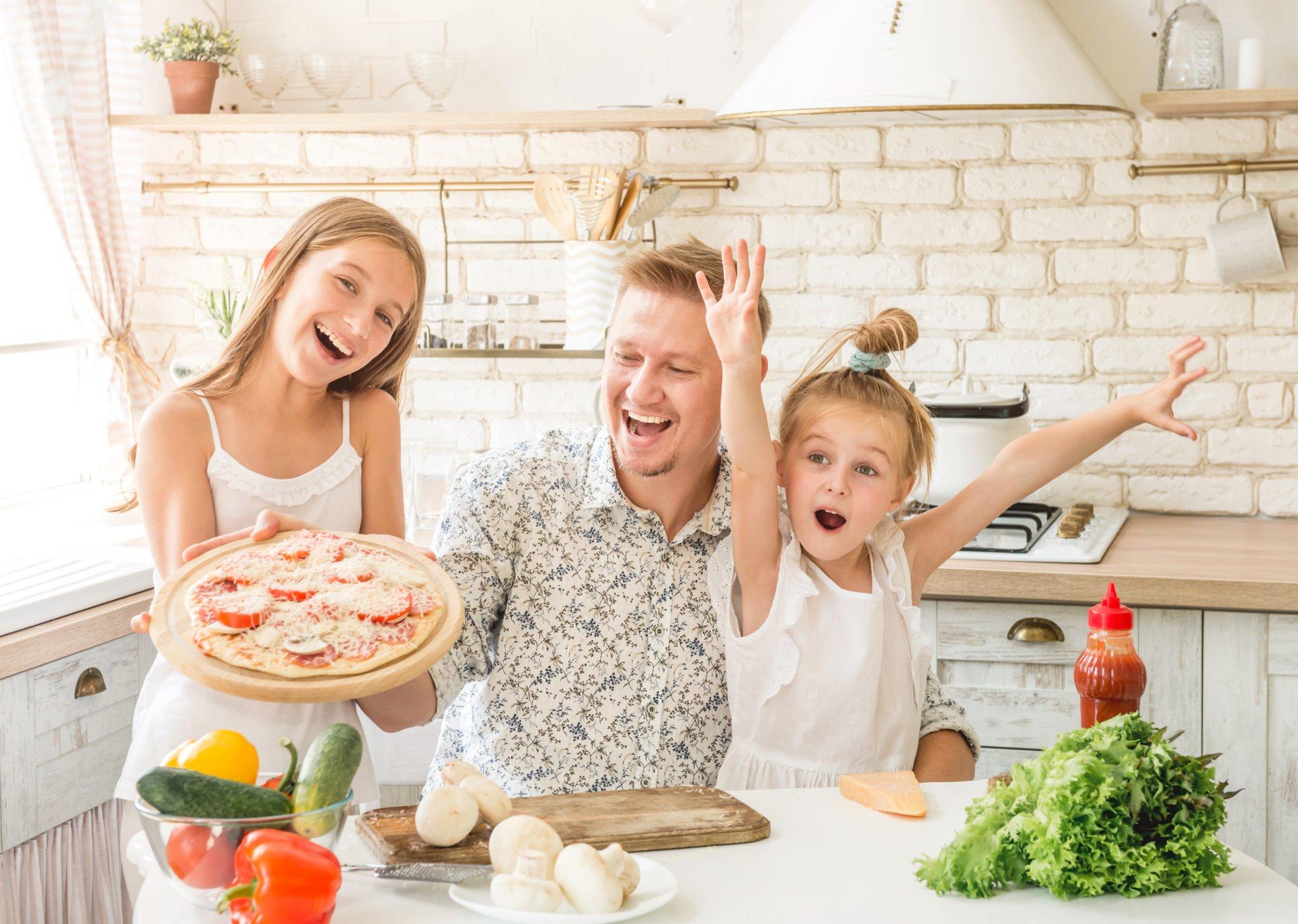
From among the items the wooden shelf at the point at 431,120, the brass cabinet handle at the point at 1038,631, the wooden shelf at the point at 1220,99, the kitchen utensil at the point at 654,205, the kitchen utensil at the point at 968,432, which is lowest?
the brass cabinet handle at the point at 1038,631

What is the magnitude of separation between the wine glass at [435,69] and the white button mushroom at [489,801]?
2.20 metres

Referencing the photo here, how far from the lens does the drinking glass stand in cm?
283

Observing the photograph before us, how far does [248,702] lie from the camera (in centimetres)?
172

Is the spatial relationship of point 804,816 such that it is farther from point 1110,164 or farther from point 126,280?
point 126,280

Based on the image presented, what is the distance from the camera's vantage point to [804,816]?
4.48 feet

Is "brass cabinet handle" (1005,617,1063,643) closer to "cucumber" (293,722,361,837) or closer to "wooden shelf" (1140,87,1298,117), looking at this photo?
"wooden shelf" (1140,87,1298,117)

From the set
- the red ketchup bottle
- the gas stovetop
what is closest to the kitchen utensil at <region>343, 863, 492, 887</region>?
the red ketchup bottle

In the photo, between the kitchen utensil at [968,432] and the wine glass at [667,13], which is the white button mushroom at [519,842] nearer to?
the kitchen utensil at [968,432]

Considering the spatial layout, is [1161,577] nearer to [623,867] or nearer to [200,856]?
[623,867]

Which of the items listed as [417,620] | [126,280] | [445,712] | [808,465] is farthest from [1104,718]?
[126,280]

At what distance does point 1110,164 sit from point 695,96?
38.3 inches

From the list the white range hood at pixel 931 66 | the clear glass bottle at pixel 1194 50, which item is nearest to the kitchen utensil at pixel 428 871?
the white range hood at pixel 931 66

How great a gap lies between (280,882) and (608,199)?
2.10 meters

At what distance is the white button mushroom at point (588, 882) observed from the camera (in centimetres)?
110
